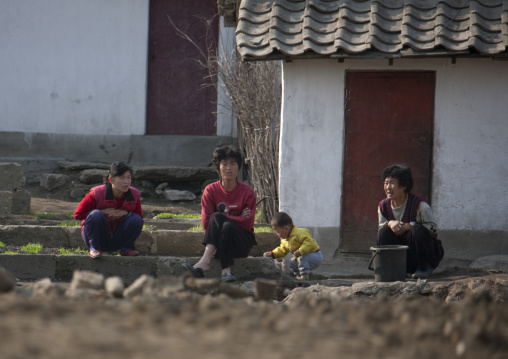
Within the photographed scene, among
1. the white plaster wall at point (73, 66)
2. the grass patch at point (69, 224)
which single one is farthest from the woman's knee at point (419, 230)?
the white plaster wall at point (73, 66)

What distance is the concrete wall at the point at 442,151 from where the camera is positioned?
340 inches

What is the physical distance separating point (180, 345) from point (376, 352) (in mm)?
880

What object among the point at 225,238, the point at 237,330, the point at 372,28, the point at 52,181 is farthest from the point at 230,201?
the point at 52,181

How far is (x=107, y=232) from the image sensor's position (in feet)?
25.6

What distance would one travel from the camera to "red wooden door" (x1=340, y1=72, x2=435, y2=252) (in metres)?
8.79

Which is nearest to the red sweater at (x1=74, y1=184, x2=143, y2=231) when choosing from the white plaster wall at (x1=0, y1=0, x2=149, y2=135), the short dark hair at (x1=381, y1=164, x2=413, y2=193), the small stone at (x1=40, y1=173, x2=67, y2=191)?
the short dark hair at (x1=381, y1=164, x2=413, y2=193)

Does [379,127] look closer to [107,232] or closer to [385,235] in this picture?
[385,235]

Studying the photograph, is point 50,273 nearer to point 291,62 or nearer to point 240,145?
point 291,62

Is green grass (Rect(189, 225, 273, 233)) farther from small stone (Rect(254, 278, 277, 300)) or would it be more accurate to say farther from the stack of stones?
small stone (Rect(254, 278, 277, 300))

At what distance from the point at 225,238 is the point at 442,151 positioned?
2.92 meters

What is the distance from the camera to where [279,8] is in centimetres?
877

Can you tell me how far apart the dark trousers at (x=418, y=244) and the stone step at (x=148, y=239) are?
1.53 metres

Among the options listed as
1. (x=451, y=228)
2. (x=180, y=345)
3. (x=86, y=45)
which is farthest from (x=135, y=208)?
(x=86, y=45)

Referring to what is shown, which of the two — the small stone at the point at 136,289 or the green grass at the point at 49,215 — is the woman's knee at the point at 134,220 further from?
the small stone at the point at 136,289
